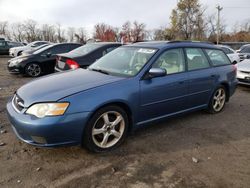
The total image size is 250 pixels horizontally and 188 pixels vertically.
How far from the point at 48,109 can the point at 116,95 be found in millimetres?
886

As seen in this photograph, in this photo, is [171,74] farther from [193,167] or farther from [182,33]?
[182,33]

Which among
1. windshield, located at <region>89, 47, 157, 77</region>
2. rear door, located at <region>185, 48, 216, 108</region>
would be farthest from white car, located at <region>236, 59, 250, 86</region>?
windshield, located at <region>89, 47, 157, 77</region>

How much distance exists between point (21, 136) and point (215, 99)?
3823mm

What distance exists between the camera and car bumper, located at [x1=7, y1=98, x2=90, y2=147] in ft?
8.50

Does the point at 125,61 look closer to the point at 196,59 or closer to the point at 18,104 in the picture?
the point at 196,59

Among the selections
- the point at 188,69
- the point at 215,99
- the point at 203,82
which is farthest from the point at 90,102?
the point at 215,99

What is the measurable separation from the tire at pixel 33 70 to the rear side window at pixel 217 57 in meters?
6.57

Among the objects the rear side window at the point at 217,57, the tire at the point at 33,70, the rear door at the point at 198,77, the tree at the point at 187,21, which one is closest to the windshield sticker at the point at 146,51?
the rear door at the point at 198,77

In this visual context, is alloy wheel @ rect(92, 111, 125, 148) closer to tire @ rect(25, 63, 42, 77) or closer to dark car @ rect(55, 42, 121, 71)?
dark car @ rect(55, 42, 121, 71)

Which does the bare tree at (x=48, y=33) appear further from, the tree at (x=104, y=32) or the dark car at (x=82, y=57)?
the dark car at (x=82, y=57)

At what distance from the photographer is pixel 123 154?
309cm

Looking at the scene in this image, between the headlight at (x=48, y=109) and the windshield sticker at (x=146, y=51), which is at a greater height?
the windshield sticker at (x=146, y=51)

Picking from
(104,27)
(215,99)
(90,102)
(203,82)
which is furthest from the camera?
(104,27)

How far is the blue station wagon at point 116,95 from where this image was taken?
8.80ft
